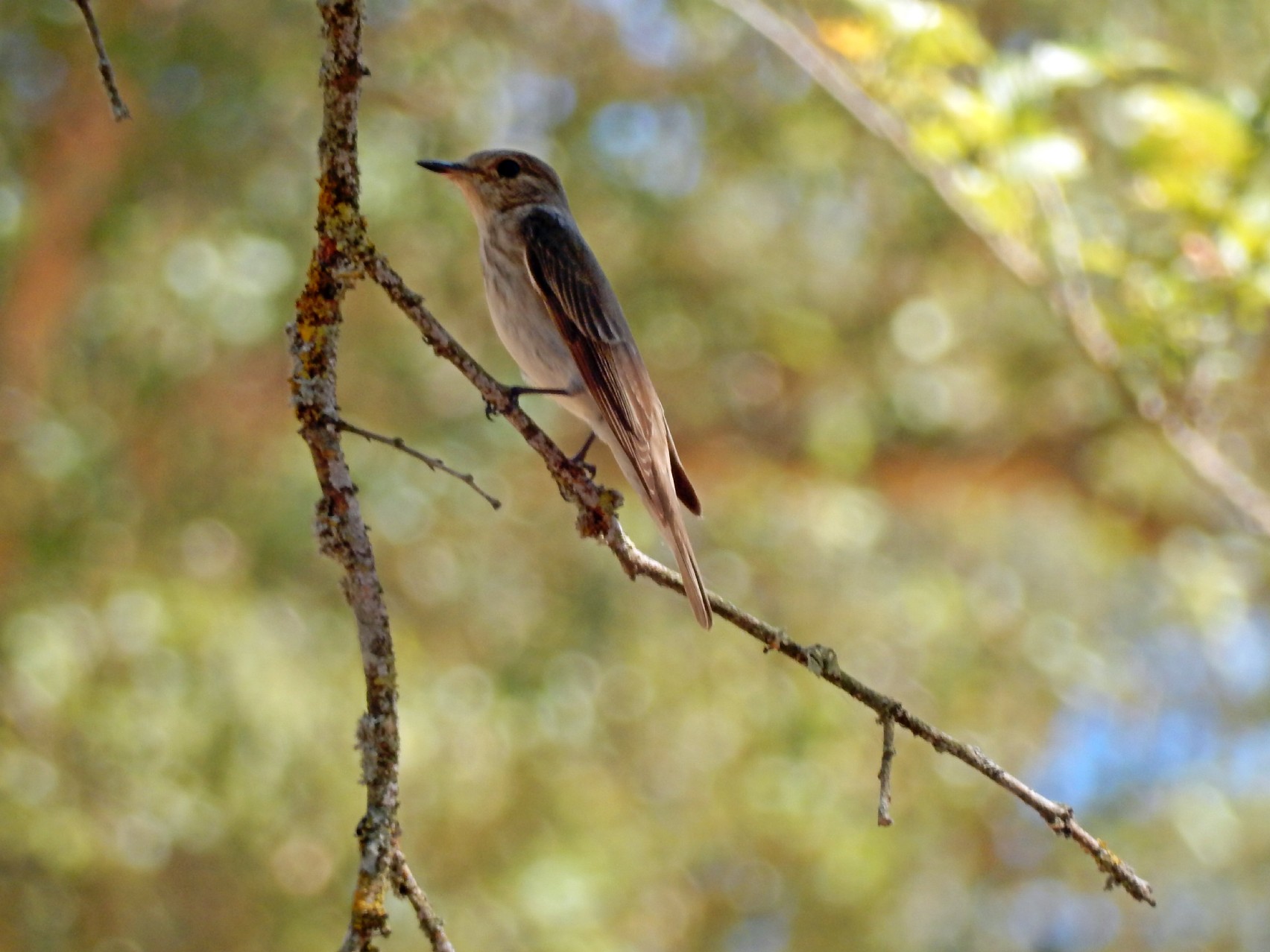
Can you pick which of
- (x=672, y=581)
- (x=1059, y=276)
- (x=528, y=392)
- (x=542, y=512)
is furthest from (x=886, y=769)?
(x=542, y=512)

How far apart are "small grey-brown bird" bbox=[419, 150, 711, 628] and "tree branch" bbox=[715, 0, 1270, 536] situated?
83cm

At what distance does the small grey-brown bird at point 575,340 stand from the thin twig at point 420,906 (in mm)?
1261

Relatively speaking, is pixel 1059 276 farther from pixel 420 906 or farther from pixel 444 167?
pixel 420 906

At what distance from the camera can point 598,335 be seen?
3.70 meters

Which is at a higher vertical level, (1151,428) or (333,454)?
(1151,428)

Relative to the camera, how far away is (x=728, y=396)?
8.66 meters

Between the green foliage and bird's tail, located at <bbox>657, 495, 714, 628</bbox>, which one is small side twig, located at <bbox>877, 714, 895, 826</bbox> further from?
the green foliage

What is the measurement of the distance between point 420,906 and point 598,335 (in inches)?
75.9

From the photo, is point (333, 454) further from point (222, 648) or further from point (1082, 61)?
point (222, 648)

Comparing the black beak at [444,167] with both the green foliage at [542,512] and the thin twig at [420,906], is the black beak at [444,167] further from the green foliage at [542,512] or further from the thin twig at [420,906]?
the green foliage at [542,512]

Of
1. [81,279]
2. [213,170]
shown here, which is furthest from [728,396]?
[81,279]

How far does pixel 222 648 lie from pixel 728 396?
315 cm

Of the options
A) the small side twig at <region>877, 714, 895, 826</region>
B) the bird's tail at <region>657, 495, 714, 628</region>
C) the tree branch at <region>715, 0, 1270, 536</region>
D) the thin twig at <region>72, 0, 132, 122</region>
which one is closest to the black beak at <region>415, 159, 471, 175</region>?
the tree branch at <region>715, 0, 1270, 536</region>

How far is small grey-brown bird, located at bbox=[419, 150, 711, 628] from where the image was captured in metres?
3.43
